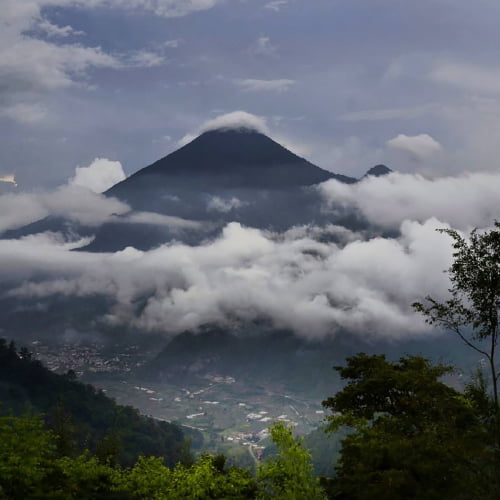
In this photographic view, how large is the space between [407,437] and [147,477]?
64.5ft

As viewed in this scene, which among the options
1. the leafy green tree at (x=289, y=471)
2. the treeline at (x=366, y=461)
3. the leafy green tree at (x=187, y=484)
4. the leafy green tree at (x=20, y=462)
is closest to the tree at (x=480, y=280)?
the treeline at (x=366, y=461)

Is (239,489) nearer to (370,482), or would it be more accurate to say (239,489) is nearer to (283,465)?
(283,465)

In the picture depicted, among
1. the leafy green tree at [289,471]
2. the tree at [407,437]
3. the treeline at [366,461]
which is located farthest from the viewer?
the leafy green tree at [289,471]

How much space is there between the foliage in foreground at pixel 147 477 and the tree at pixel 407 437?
11.1ft

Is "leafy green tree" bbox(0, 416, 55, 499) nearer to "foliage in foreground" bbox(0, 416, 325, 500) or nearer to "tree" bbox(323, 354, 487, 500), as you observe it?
"foliage in foreground" bbox(0, 416, 325, 500)

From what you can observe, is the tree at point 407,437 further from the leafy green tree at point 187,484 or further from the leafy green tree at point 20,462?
the leafy green tree at point 20,462

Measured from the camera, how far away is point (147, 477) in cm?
4412

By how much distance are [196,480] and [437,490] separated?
17.2m

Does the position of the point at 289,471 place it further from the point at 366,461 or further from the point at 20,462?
the point at 20,462

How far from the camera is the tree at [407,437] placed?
92.0ft

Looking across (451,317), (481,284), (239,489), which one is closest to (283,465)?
(239,489)

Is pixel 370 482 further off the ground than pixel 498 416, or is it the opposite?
pixel 498 416

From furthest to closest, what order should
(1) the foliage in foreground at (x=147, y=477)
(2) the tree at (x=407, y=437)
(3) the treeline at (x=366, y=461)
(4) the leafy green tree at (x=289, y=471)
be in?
(1) the foliage in foreground at (x=147, y=477), (4) the leafy green tree at (x=289, y=471), (3) the treeline at (x=366, y=461), (2) the tree at (x=407, y=437)

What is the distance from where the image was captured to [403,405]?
4566 cm
